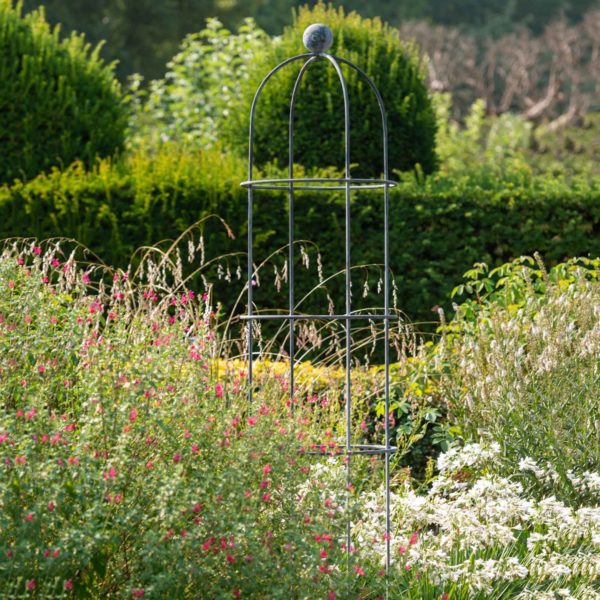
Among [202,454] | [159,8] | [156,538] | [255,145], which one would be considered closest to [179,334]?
[202,454]

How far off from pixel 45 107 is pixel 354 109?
8.99 feet

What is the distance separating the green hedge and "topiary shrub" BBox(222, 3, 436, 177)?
108 cm

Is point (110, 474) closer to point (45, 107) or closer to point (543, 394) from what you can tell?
point (543, 394)

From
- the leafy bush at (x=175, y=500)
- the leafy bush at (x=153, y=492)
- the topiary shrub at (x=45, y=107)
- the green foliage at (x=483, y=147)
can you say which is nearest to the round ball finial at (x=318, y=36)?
the leafy bush at (x=175, y=500)

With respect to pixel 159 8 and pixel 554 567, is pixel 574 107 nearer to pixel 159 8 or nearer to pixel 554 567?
pixel 159 8

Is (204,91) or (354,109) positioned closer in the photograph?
(354,109)

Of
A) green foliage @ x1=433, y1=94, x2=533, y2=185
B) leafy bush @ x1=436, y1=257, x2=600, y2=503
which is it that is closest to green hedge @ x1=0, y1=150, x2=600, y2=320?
green foliage @ x1=433, y1=94, x2=533, y2=185

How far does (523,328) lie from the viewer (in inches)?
228

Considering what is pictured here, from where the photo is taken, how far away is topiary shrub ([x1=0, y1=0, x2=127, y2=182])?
29.7ft

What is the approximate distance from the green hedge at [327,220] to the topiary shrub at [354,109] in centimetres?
108

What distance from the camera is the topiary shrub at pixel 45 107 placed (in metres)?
9.05

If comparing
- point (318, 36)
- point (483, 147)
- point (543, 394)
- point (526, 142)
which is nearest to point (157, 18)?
point (483, 147)

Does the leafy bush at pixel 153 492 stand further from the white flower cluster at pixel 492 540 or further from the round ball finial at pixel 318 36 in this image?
the round ball finial at pixel 318 36

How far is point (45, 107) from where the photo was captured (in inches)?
360
